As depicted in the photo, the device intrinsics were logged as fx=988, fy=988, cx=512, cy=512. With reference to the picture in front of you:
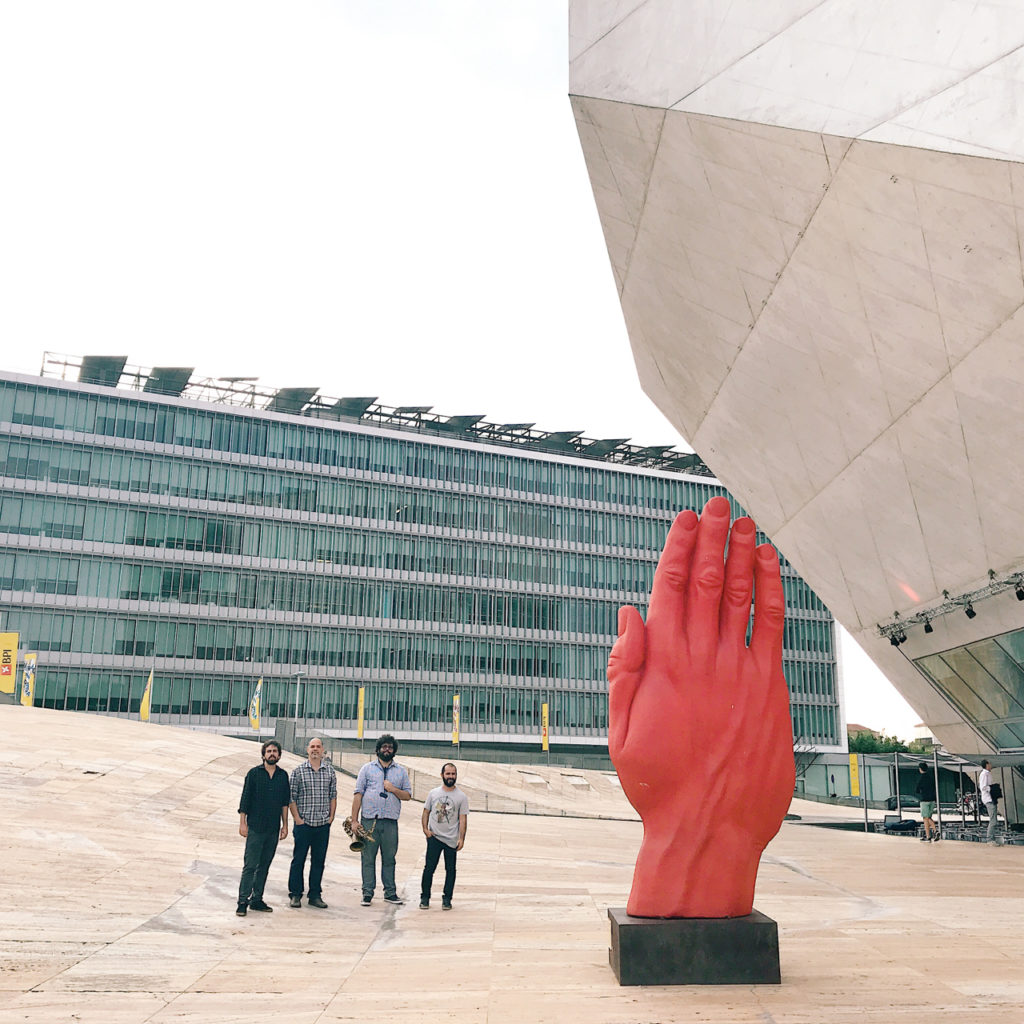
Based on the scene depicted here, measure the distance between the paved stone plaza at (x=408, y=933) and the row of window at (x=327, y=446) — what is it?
2285 inches

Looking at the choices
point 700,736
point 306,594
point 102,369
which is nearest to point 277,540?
point 306,594

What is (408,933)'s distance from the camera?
9.52 metres

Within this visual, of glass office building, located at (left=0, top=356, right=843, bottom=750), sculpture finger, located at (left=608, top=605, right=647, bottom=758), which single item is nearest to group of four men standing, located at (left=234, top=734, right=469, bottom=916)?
sculpture finger, located at (left=608, top=605, right=647, bottom=758)

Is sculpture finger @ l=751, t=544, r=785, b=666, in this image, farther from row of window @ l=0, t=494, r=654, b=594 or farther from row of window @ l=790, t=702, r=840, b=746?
row of window @ l=790, t=702, r=840, b=746

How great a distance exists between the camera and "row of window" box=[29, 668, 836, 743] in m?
69.1

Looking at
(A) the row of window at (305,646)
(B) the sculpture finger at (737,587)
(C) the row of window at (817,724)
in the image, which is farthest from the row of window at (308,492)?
(B) the sculpture finger at (737,587)

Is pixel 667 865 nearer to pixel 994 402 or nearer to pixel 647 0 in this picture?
pixel 994 402

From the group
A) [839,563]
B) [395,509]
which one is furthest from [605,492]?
[839,563]

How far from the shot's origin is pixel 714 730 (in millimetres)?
8305

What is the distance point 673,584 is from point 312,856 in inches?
205

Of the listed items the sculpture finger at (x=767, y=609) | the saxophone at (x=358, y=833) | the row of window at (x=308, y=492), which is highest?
the row of window at (x=308, y=492)

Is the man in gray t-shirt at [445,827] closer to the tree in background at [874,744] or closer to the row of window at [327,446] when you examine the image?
the row of window at [327,446]

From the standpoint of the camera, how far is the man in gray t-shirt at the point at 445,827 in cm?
1094

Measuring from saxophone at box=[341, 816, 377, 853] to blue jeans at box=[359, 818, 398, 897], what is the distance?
4 cm
